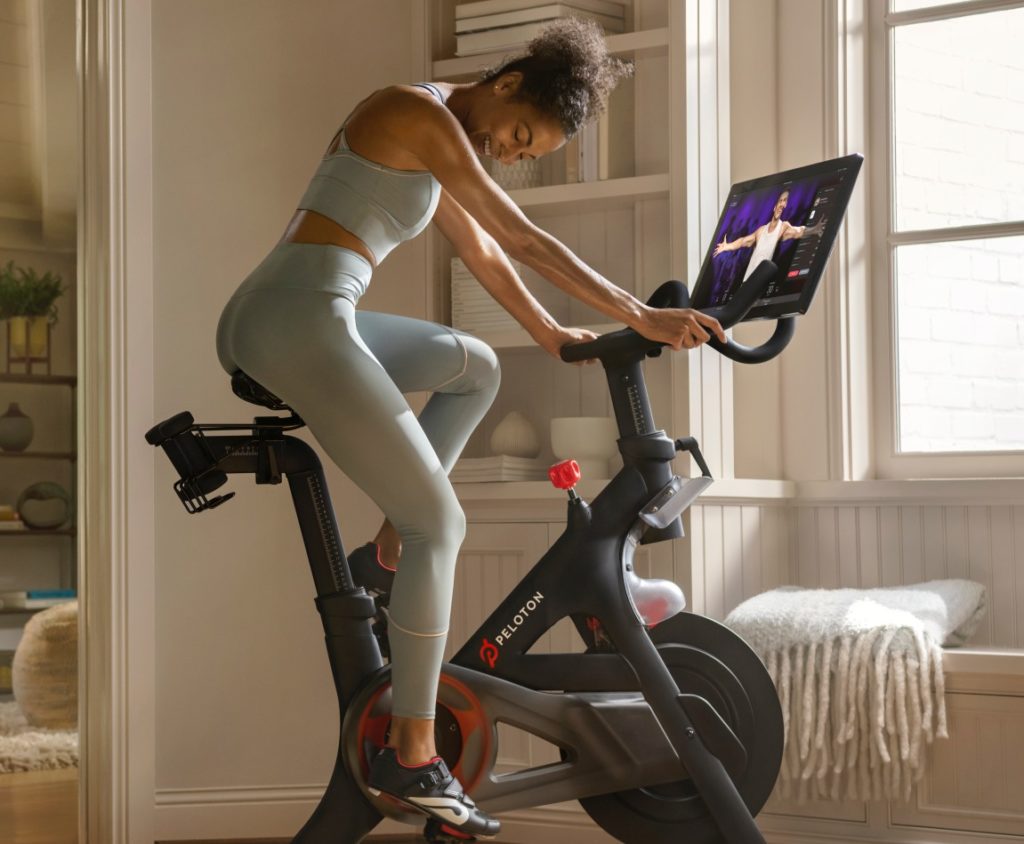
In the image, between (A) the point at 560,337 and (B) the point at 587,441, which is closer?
(A) the point at 560,337

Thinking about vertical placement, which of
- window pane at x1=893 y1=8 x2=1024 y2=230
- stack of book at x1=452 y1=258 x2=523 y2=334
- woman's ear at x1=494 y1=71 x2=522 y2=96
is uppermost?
window pane at x1=893 y1=8 x2=1024 y2=230

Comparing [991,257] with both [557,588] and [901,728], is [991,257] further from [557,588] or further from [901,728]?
[557,588]

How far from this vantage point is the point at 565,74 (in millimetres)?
1826

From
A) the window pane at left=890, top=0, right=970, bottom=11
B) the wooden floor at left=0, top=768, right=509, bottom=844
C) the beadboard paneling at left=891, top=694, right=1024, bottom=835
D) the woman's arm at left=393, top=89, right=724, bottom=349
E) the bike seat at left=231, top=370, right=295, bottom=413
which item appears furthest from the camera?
the window pane at left=890, top=0, right=970, bottom=11

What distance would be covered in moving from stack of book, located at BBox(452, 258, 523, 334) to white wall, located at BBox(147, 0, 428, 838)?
86 millimetres

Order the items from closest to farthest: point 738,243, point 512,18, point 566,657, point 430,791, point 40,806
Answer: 1. point 430,791
2. point 566,657
3. point 738,243
4. point 40,806
5. point 512,18

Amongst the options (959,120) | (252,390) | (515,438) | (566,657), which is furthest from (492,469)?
(959,120)

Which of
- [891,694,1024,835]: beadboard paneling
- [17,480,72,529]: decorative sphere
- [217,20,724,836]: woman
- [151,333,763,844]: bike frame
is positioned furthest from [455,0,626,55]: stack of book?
[891,694,1024,835]: beadboard paneling

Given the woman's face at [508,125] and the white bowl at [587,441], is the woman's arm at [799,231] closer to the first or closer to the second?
the woman's face at [508,125]

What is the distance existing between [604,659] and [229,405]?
45.7 inches

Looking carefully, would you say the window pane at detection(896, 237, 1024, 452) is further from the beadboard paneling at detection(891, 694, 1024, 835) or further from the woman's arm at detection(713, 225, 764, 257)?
the woman's arm at detection(713, 225, 764, 257)

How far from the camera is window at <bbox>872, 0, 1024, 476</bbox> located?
2793 mm

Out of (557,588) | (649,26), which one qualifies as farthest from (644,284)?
(557,588)

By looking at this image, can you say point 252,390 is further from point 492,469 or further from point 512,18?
point 512,18
